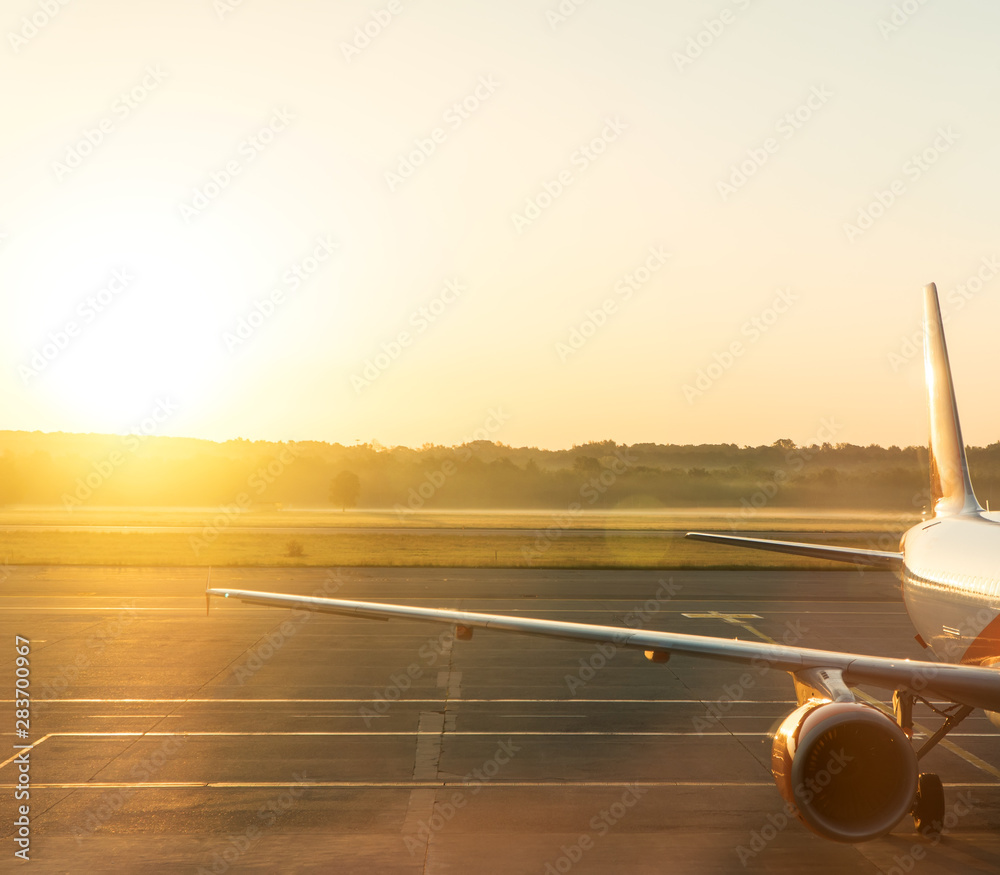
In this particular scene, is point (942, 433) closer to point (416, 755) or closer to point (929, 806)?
point (929, 806)

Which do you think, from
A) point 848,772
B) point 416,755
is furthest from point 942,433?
point 416,755

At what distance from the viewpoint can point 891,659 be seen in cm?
1111

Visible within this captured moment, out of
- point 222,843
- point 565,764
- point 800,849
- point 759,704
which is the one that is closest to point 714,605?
point 759,704

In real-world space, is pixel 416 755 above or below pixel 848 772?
below

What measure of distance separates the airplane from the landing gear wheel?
0.04ft

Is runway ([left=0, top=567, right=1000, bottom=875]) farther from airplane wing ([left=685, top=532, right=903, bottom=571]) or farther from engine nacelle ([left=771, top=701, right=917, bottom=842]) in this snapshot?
airplane wing ([left=685, top=532, right=903, bottom=571])

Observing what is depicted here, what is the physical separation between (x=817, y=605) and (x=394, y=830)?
27.8m

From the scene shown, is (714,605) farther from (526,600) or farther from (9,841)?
(9,841)

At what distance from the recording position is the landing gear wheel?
11586 millimetres

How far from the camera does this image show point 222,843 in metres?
11.1

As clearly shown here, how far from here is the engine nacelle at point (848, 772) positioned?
8.45 meters

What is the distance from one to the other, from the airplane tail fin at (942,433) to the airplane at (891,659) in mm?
23

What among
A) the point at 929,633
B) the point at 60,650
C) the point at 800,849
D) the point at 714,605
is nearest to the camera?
the point at 800,849

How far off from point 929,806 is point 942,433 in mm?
7167
